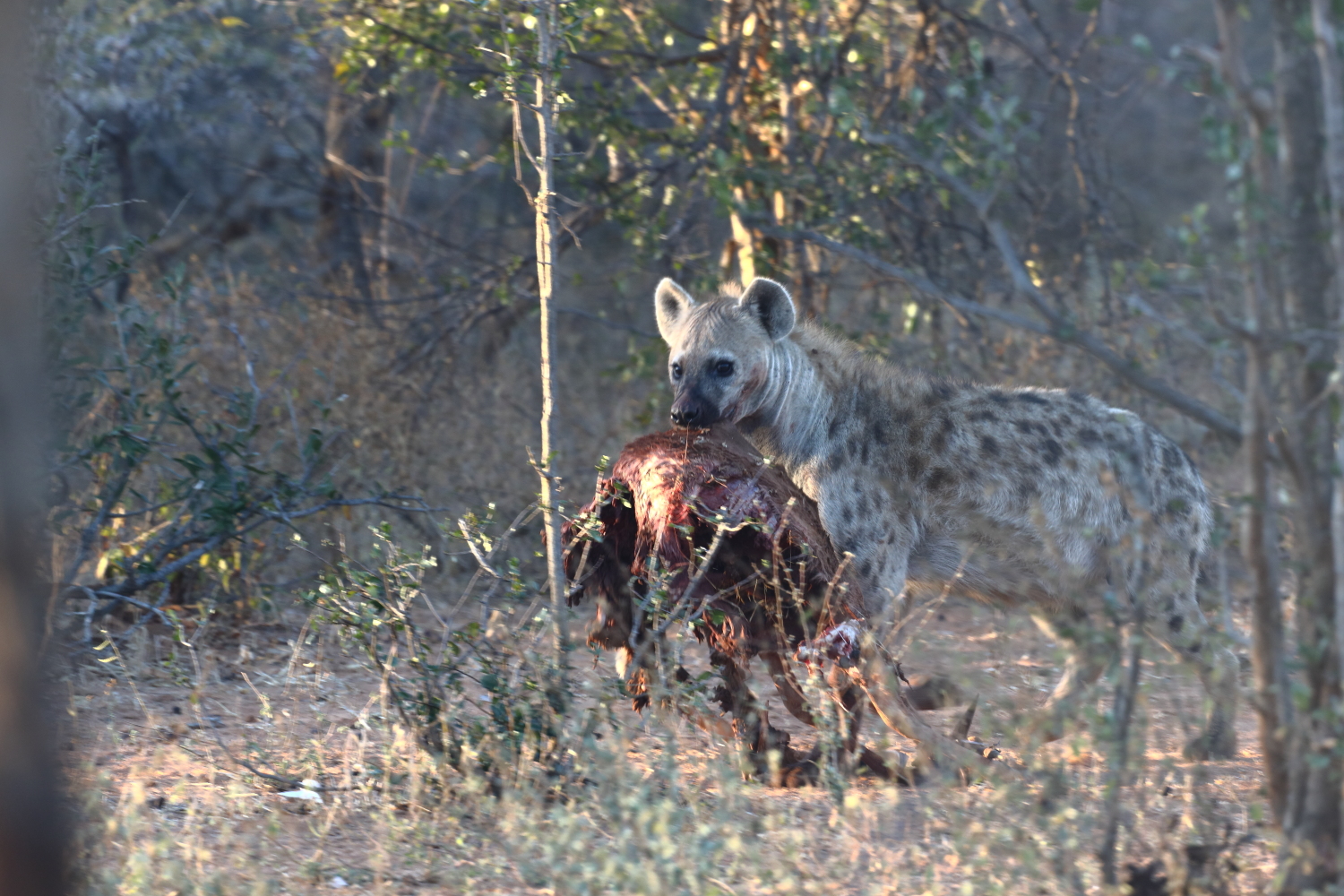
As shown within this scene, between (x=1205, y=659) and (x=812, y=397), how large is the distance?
2.07 metres

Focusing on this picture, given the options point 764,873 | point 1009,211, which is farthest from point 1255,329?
point 1009,211

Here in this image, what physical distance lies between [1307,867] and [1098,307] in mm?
6461

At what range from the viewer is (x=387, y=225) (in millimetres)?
8609

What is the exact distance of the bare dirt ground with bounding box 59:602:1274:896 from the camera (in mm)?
2863

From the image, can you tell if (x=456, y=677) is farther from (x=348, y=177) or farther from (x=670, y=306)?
(x=348, y=177)

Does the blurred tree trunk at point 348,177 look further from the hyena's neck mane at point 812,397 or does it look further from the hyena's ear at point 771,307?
the hyena's neck mane at point 812,397

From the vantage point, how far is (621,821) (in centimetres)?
297

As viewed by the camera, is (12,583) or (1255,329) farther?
(1255,329)

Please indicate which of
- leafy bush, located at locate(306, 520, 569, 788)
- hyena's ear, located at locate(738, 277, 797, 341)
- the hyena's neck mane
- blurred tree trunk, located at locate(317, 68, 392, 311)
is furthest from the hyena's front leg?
blurred tree trunk, located at locate(317, 68, 392, 311)

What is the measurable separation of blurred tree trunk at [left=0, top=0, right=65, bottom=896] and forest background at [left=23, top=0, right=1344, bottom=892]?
125 cm

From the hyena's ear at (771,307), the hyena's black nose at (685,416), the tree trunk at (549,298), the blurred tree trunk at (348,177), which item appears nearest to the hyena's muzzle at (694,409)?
the hyena's black nose at (685,416)

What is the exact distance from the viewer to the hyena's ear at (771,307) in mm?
4742

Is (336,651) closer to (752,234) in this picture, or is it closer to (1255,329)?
(752,234)

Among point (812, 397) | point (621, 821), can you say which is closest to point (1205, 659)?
point (621, 821)
